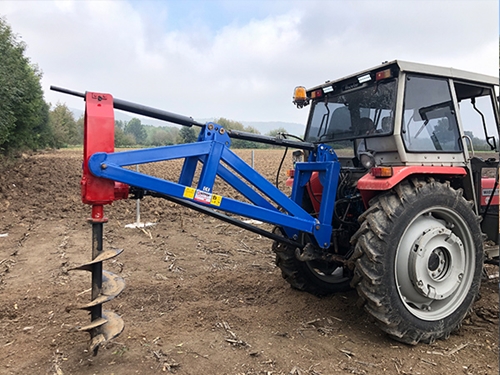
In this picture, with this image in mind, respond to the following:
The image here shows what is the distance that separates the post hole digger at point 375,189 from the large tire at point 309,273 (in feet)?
0.05

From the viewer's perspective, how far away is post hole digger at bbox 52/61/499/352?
9.48 feet

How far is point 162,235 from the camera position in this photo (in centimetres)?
720

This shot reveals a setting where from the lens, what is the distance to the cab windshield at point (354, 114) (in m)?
3.50

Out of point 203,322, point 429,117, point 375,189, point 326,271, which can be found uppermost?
point 429,117

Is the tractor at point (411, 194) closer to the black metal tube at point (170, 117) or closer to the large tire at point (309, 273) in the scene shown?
the large tire at point (309, 273)

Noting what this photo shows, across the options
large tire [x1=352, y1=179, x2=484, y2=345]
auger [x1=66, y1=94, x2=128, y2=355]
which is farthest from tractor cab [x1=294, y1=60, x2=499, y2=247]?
auger [x1=66, y1=94, x2=128, y2=355]

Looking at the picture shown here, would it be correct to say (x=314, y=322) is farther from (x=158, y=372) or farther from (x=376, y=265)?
(x=158, y=372)

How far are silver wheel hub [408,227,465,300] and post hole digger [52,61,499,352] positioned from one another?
0.01m

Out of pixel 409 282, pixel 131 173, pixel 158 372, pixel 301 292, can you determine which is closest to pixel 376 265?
pixel 409 282

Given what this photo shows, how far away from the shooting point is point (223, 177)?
3.22m

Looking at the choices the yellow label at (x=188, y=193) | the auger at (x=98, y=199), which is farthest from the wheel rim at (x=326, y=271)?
the auger at (x=98, y=199)

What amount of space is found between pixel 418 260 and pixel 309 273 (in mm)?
1229

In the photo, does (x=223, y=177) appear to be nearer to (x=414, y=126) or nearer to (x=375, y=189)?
(x=375, y=189)

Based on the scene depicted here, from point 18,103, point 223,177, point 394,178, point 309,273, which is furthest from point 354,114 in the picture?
point 18,103
